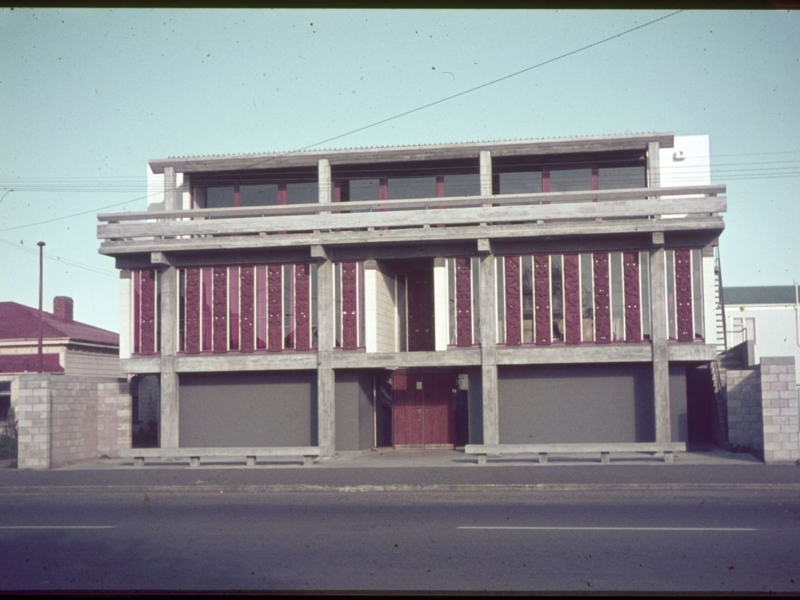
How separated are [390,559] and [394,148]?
20.3 meters

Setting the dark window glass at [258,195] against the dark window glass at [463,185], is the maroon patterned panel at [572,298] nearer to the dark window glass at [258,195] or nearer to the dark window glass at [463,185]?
the dark window glass at [463,185]

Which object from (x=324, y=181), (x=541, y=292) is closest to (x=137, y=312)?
(x=324, y=181)

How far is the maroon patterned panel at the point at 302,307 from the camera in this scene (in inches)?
1080

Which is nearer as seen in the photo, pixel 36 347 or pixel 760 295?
pixel 36 347

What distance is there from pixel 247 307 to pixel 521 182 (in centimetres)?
1003

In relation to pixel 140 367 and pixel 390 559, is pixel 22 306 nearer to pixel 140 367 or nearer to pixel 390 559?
pixel 140 367

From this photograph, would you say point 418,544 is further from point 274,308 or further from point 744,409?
point 274,308

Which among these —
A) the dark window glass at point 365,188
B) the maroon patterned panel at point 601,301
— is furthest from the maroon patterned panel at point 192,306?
the maroon patterned panel at point 601,301

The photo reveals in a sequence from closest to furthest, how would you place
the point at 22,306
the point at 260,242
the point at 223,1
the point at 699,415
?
the point at 223,1
the point at 260,242
the point at 699,415
the point at 22,306

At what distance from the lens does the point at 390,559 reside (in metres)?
9.27

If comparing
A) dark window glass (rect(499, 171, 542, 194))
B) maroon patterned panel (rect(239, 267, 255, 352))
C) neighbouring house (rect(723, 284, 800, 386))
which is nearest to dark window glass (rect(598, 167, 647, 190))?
dark window glass (rect(499, 171, 542, 194))

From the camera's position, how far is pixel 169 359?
27.6 m

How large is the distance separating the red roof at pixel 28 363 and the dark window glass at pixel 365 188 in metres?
17.4

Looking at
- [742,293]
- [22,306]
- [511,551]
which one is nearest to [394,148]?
[511,551]
